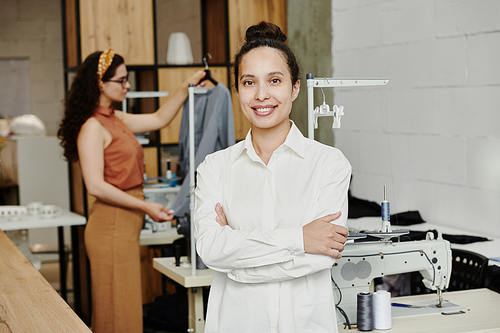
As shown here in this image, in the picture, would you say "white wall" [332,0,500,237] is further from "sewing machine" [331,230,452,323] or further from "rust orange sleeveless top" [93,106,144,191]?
"rust orange sleeveless top" [93,106,144,191]

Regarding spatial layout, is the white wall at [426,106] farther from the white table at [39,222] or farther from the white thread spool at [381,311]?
the white table at [39,222]

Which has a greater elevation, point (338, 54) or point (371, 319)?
point (338, 54)

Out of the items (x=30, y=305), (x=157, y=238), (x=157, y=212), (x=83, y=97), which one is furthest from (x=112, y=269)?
(x=30, y=305)

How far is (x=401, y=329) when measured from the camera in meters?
1.98

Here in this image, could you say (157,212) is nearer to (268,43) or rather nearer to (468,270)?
(468,270)

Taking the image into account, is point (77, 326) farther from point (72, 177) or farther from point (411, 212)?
point (72, 177)

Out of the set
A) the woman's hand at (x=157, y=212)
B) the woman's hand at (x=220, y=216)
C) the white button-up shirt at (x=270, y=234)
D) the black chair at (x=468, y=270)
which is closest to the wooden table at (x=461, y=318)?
the black chair at (x=468, y=270)

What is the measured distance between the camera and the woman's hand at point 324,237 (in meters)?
1.56

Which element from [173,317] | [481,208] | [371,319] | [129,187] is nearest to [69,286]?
[173,317]

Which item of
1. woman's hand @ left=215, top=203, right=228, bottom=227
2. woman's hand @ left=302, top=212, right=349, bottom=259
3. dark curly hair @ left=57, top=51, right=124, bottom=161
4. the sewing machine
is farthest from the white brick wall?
woman's hand @ left=302, top=212, right=349, bottom=259

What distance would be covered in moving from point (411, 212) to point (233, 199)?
6.68 feet

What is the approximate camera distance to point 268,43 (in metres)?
1.66

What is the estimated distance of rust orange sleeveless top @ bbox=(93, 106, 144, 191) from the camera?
122 inches

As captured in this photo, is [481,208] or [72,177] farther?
[72,177]
